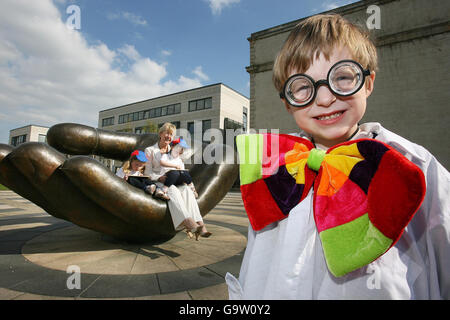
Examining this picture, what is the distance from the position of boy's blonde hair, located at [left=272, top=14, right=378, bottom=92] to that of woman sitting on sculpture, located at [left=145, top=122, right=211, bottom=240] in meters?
2.44

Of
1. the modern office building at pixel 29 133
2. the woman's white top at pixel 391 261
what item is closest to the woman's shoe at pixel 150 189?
the woman's white top at pixel 391 261

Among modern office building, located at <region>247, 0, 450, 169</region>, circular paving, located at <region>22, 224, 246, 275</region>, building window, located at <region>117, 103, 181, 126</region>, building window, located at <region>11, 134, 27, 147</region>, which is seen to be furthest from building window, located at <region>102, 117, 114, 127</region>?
circular paving, located at <region>22, 224, 246, 275</region>

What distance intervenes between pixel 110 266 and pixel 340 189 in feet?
8.55

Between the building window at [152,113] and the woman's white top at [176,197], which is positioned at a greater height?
the building window at [152,113]

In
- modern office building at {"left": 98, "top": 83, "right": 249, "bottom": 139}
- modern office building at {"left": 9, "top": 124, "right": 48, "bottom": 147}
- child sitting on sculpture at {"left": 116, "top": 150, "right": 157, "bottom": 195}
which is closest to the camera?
child sitting on sculpture at {"left": 116, "top": 150, "right": 157, "bottom": 195}

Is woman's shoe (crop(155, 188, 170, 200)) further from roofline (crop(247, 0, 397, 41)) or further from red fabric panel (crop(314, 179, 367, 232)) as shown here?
roofline (crop(247, 0, 397, 41))

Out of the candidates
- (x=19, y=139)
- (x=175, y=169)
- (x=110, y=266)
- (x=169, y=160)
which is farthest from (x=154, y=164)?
(x=19, y=139)

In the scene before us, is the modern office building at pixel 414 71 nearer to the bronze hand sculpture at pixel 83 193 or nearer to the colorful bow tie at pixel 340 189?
the bronze hand sculpture at pixel 83 193

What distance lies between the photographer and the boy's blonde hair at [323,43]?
1021 millimetres

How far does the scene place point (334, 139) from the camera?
1073mm

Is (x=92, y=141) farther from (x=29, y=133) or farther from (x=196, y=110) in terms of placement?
(x=29, y=133)

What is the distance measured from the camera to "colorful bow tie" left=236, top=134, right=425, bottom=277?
2.44 ft

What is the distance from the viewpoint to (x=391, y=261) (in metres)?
0.86

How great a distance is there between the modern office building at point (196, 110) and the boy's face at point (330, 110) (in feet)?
94.9
